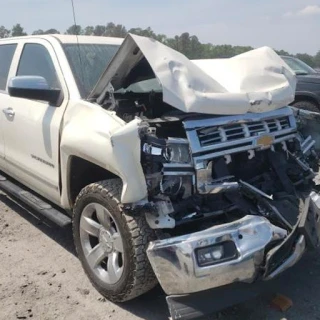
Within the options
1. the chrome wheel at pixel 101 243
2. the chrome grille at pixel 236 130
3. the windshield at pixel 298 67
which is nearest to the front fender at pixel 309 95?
the windshield at pixel 298 67

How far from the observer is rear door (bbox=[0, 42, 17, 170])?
192 inches

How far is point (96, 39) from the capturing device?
4.75 meters

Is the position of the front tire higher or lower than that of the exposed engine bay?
lower

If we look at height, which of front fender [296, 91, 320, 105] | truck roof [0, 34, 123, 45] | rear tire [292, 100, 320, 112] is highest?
truck roof [0, 34, 123, 45]

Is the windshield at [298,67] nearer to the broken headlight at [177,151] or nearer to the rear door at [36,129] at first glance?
the rear door at [36,129]

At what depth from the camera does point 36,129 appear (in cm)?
415

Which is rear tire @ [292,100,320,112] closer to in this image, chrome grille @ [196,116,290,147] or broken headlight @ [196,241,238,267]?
chrome grille @ [196,116,290,147]

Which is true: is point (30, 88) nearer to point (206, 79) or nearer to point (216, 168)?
point (206, 79)

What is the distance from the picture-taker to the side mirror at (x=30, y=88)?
147 inches

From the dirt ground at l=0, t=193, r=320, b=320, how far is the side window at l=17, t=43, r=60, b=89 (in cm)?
153

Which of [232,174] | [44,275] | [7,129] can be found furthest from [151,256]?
[7,129]

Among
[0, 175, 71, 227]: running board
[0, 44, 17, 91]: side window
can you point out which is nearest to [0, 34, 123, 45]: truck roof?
[0, 44, 17, 91]: side window

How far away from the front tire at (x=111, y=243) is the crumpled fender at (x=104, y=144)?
0.56ft

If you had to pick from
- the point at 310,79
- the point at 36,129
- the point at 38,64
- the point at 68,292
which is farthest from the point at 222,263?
the point at 310,79
